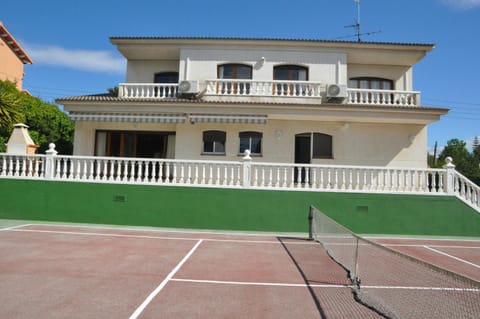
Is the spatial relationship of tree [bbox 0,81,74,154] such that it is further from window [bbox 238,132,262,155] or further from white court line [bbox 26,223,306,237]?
window [bbox 238,132,262,155]

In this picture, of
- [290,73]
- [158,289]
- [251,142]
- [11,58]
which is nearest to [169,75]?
[251,142]

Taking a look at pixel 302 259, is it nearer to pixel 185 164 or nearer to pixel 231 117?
pixel 185 164

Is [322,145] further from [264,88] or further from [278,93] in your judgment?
[264,88]

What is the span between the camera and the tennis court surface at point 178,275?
5104 millimetres

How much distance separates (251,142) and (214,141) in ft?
6.74

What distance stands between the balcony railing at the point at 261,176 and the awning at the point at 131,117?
255cm

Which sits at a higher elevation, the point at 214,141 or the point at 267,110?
the point at 267,110

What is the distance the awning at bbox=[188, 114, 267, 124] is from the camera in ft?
47.6

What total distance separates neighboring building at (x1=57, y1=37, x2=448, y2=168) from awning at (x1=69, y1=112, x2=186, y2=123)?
0.05 m

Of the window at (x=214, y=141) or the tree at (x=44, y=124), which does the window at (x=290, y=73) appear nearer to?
the window at (x=214, y=141)

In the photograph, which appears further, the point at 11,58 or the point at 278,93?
the point at 11,58

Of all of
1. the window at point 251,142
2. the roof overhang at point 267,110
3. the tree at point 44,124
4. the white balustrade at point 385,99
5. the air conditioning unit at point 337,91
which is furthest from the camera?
the tree at point 44,124

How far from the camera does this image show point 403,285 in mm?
6398

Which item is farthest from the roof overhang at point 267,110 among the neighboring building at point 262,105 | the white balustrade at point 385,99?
the white balustrade at point 385,99
